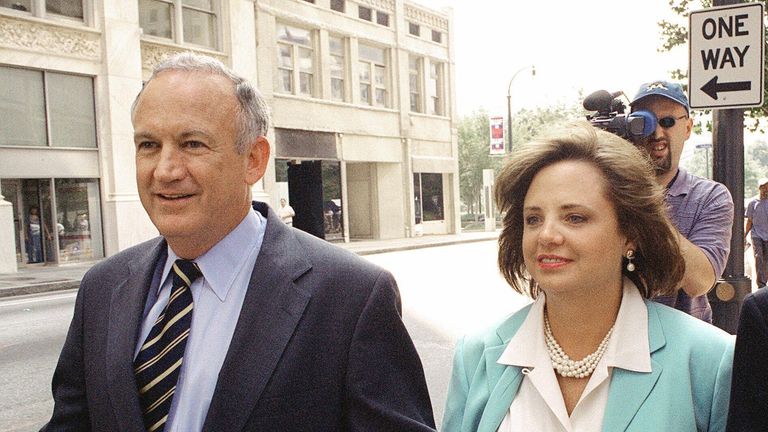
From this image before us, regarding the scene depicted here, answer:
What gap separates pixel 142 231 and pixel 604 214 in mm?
19057

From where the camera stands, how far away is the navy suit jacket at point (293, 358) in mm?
1917

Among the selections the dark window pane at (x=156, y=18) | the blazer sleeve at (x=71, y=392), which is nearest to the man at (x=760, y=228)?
the blazer sleeve at (x=71, y=392)

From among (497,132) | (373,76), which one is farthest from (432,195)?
(373,76)

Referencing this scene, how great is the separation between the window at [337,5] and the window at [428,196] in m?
8.17

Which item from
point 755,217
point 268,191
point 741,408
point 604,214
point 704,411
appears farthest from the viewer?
point 268,191

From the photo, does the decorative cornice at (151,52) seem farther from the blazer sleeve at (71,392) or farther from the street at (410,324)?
the blazer sleeve at (71,392)

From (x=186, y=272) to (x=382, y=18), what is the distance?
1170 inches

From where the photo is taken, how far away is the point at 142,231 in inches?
779

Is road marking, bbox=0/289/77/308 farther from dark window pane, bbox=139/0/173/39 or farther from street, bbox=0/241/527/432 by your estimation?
→ dark window pane, bbox=139/0/173/39

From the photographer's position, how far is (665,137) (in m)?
3.07

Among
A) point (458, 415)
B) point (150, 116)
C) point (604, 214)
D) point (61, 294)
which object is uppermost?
point (150, 116)

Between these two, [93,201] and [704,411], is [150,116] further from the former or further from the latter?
[93,201]

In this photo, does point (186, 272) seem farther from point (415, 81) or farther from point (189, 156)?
point (415, 81)

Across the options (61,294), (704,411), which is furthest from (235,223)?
(61,294)
